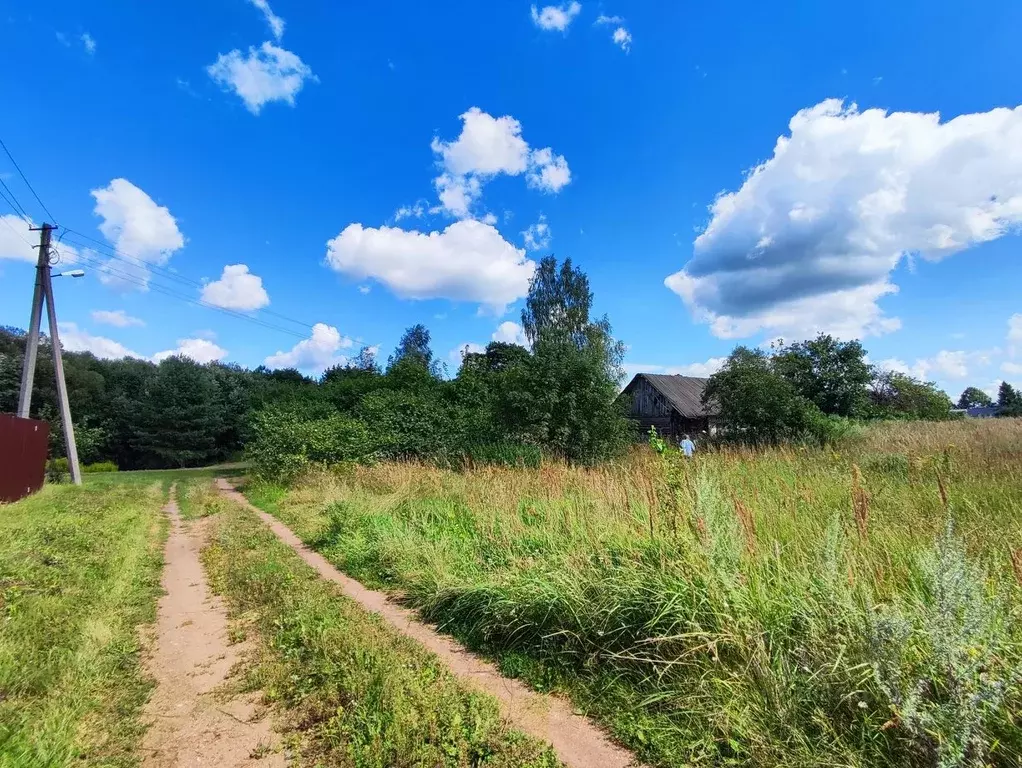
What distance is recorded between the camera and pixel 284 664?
3.95 m

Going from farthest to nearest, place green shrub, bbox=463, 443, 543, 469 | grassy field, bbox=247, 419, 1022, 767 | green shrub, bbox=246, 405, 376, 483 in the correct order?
1. green shrub, bbox=246, 405, 376, 483
2. green shrub, bbox=463, 443, 543, 469
3. grassy field, bbox=247, 419, 1022, 767

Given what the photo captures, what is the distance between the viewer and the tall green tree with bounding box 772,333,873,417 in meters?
33.6

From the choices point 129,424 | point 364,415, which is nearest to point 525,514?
point 364,415

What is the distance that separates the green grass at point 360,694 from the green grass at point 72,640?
0.87m

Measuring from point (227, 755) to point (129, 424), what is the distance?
50.2 metres

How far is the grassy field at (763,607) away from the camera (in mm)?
2424

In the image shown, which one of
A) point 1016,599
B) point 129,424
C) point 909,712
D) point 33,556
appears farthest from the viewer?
point 129,424

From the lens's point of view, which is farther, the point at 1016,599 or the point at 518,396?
the point at 518,396

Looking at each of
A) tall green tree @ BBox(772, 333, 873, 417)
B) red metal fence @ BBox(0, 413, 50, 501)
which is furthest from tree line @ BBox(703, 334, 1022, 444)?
red metal fence @ BBox(0, 413, 50, 501)

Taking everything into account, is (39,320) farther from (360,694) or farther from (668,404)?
(668,404)

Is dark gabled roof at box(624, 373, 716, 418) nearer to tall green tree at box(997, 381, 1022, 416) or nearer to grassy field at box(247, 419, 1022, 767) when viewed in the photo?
grassy field at box(247, 419, 1022, 767)

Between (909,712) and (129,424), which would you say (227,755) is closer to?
(909,712)

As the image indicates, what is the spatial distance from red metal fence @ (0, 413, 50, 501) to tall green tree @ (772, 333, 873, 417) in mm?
36118

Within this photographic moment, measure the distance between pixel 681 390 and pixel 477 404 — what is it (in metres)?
21.8
